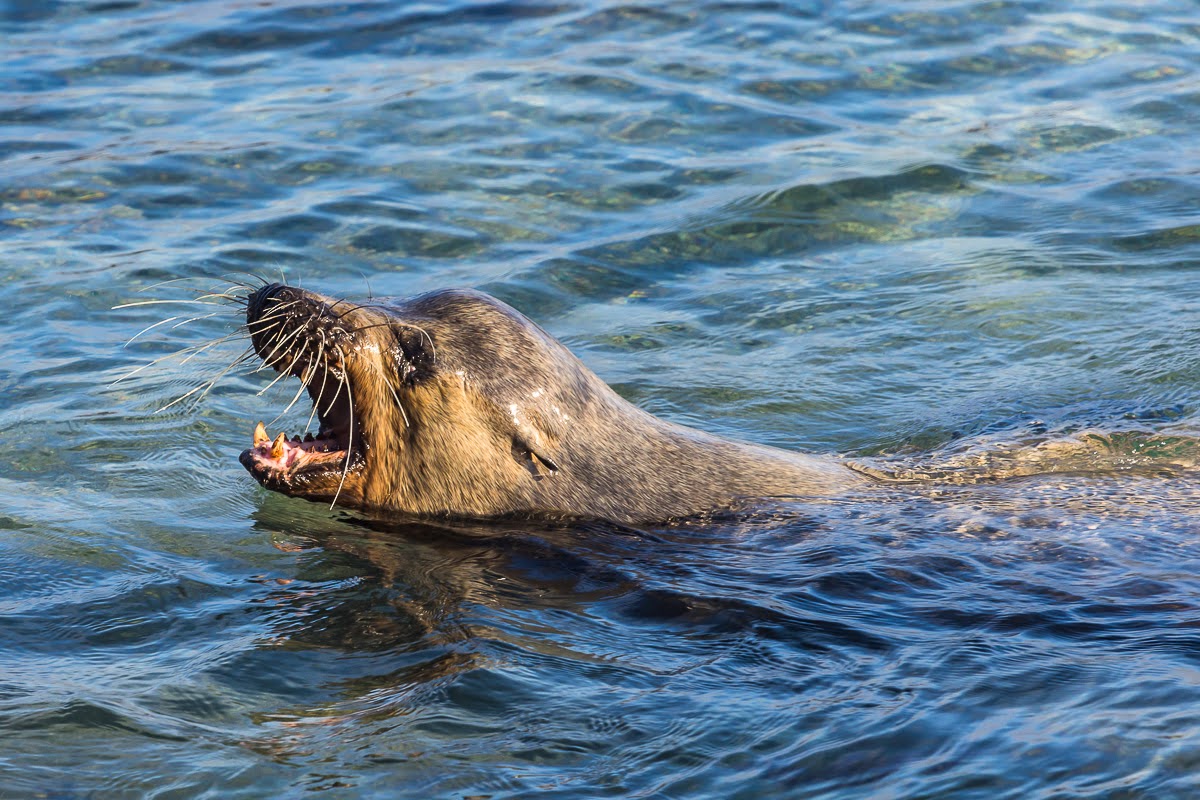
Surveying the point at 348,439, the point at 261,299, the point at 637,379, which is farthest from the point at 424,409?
the point at 637,379

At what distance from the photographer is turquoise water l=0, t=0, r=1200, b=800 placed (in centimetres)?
413

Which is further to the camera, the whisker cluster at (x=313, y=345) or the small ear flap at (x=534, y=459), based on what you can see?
the small ear flap at (x=534, y=459)

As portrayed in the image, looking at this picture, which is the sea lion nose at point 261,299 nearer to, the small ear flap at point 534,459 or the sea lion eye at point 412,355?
the sea lion eye at point 412,355

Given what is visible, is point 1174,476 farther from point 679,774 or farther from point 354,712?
point 354,712

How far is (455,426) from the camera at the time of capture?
18.6 feet

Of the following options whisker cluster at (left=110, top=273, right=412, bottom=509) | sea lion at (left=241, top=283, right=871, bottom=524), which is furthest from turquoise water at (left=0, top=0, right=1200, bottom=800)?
whisker cluster at (left=110, top=273, right=412, bottom=509)

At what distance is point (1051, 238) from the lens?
9406 millimetres

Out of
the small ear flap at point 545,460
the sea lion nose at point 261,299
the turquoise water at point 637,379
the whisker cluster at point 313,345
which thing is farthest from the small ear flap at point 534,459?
the sea lion nose at point 261,299

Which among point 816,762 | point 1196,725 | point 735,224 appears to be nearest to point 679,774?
point 816,762

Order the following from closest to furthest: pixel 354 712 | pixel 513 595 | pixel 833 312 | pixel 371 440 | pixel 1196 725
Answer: pixel 1196 725 → pixel 354 712 → pixel 513 595 → pixel 371 440 → pixel 833 312

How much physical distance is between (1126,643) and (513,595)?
1939 millimetres

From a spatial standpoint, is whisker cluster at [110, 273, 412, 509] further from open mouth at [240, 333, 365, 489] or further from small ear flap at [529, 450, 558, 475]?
small ear flap at [529, 450, 558, 475]

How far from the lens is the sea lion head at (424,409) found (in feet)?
18.4

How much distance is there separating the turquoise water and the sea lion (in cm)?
18
